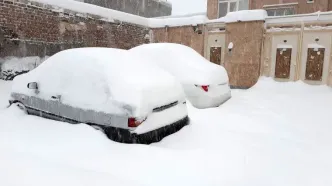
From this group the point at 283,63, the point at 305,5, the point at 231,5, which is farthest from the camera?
the point at 231,5

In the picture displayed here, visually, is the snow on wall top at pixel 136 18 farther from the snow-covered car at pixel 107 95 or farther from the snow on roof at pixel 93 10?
the snow-covered car at pixel 107 95

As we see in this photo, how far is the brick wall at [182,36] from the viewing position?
11.2 meters

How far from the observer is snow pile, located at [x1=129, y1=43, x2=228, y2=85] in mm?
5613

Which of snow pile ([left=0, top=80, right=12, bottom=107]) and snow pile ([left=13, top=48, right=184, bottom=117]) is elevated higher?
snow pile ([left=13, top=48, right=184, bottom=117])

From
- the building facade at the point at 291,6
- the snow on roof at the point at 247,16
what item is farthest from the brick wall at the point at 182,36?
the building facade at the point at 291,6

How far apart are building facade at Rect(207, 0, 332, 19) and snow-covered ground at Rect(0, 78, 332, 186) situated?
9.65 metres

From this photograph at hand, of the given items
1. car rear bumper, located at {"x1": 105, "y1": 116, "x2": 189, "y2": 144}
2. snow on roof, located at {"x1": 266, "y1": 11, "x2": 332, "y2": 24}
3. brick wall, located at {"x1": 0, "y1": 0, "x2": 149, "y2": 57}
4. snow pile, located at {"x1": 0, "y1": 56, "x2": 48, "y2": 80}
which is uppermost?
snow on roof, located at {"x1": 266, "y1": 11, "x2": 332, "y2": 24}

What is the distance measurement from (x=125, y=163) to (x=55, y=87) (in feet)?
5.69

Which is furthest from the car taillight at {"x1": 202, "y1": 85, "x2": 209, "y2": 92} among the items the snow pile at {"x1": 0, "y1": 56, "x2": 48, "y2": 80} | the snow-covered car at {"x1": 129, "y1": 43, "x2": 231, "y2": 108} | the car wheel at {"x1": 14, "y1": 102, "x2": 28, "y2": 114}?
the snow pile at {"x1": 0, "y1": 56, "x2": 48, "y2": 80}

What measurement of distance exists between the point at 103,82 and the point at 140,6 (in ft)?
62.1

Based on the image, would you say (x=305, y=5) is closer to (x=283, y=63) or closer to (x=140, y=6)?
(x=283, y=63)

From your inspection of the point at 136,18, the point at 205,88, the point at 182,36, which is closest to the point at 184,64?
the point at 205,88

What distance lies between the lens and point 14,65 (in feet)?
23.4

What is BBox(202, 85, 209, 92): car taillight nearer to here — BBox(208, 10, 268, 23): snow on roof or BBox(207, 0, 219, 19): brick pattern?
BBox(208, 10, 268, 23): snow on roof
